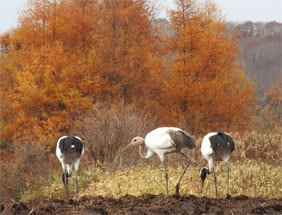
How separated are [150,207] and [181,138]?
12.5ft

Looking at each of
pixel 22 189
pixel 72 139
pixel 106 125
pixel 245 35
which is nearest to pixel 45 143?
pixel 22 189

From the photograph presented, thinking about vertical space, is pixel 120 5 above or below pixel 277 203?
above

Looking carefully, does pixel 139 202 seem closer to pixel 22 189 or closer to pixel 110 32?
pixel 22 189

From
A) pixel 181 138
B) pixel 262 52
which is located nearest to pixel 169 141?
pixel 181 138

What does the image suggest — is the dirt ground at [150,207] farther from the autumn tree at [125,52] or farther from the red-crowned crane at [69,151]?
the autumn tree at [125,52]

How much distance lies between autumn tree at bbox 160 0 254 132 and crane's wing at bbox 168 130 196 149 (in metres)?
14.9

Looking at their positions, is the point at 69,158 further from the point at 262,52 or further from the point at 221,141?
the point at 262,52

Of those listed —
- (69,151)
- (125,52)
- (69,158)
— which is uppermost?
(125,52)

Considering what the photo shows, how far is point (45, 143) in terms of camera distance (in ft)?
79.4

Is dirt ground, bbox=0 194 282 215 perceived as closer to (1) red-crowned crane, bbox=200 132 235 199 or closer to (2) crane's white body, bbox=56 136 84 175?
(1) red-crowned crane, bbox=200 132 235 199

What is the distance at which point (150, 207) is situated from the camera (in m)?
7.93

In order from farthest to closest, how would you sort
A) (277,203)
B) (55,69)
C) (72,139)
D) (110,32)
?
(110,32)
(55,69)
(72,139)
(277,203)

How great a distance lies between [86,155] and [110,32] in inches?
419

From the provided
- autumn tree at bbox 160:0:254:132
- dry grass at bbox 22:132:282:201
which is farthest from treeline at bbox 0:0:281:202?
dry grass at bbox 22:132:282:201
